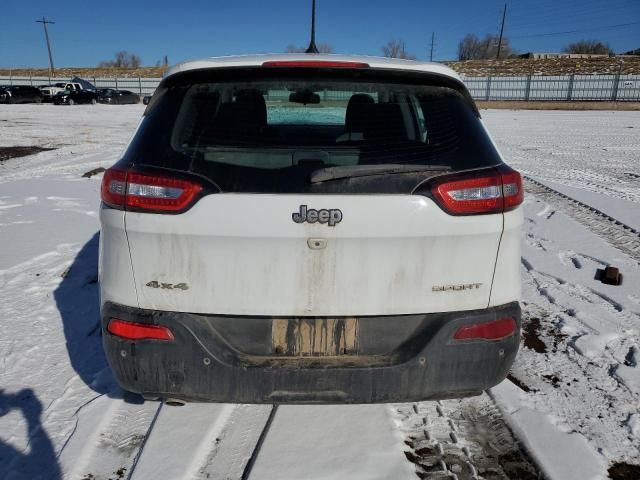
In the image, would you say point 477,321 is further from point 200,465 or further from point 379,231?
point 200,465

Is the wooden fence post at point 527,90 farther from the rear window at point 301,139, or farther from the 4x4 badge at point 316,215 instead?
the 4x4 badge at point 316,215

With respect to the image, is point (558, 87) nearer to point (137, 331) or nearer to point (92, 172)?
point (92, 172)

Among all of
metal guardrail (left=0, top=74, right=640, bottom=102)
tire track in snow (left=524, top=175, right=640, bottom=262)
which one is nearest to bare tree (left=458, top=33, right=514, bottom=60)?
metal guardrail (left=0, top=74, right=640, bottom=102)

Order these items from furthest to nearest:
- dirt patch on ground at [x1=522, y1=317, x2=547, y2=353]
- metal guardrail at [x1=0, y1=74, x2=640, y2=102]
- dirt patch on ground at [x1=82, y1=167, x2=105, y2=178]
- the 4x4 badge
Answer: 1. metal guardrail at [x1=0, y1=74, x2=640, y2=102]
2. dirt patch on ground at [x1=82, y1=167, x2=105, y2=178]
3. dirt patch on ground at [x1=522, y1=317, x2=547, y2=353]
4. the 4x4 badge

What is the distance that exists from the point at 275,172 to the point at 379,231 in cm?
45

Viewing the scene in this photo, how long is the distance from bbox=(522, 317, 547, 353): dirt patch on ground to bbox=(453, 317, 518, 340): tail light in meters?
1.33

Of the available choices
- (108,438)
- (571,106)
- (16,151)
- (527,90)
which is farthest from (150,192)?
(527,90)

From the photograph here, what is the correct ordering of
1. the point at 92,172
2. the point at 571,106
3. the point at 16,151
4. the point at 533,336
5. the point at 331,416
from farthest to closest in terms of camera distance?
the point at 571,106 → the point at 16,151 → the point at 92,172 → the point at 533,336 → the point at 331,416

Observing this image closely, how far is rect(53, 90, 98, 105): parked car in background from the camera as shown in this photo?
35.7m

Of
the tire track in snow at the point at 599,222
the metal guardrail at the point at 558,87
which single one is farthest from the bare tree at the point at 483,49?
the tire track in snow at the point at 599,222

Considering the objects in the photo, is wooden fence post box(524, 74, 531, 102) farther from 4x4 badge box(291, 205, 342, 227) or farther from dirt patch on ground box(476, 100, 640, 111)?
4x4 badge box(291, 205, 342, 227)

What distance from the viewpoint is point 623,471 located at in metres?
2.19

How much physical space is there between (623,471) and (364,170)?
67.6 inches

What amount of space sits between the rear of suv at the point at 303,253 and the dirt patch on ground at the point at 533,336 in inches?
51.7
